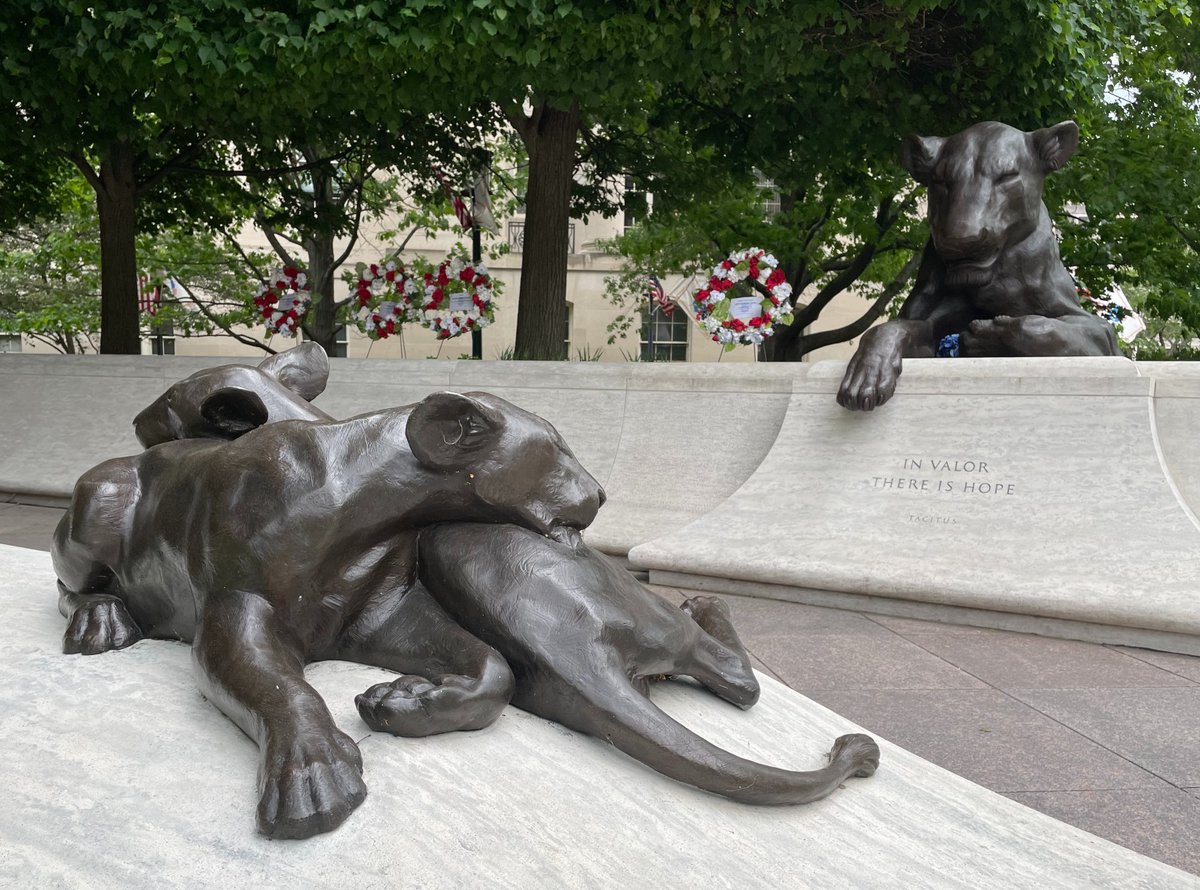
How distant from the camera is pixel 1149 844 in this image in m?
2.78

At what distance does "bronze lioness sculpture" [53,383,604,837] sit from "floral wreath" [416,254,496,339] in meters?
8.38

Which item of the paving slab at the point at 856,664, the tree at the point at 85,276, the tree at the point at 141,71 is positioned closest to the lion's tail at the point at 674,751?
the paving slab at the point at 856,664

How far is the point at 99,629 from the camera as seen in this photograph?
2.12 m

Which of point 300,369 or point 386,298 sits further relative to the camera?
point 386,298

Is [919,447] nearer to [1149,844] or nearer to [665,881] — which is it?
[1149,844]

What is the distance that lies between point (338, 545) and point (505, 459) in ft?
1.06

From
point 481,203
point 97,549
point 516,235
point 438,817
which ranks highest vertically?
point 516,235

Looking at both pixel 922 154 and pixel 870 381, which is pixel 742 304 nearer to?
pixel 922 154

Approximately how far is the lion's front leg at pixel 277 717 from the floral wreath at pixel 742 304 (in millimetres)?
6722

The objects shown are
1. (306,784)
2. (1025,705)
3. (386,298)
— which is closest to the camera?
(306,784)

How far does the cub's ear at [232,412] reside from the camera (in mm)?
2207

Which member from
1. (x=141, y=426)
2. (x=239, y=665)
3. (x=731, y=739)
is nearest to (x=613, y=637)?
(x=731, y=739)

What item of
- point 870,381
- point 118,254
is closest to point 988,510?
point 870,381

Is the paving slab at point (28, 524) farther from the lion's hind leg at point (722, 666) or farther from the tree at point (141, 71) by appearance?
the lion's hind leg at point (722, 666)
